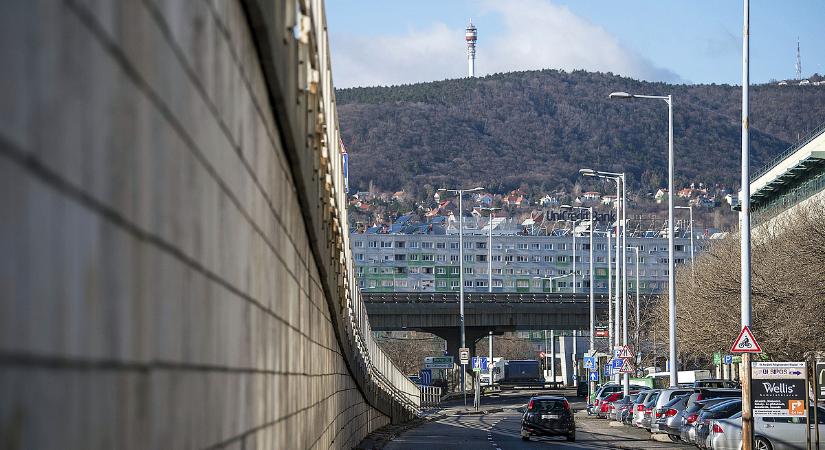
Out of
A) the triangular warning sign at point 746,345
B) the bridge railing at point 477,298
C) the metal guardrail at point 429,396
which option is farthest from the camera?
the bridge railing at point 477,298

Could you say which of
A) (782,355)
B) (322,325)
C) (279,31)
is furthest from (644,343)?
(279,31)

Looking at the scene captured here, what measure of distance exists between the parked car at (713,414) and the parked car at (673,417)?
5893 millimetres

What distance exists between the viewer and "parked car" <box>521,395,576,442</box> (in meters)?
42.1

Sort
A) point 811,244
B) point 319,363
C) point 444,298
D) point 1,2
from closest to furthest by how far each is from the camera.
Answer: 1. point 1,2
2. point 319,363
3. point 811,244
4. point 444,298

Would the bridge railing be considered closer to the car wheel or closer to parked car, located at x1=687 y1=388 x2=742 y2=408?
parked car, located at x1=687 y1=388 x2=742 y2=408

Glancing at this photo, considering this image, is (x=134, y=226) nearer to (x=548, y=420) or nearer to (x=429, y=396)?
(x=548, y=420)

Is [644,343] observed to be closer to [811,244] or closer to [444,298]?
[444,298]

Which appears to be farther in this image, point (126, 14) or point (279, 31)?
→ point (279, 31)

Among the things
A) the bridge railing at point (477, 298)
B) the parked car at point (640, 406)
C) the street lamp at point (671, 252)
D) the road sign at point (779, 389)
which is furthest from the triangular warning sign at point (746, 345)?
the bridge railing at point (477, 298)

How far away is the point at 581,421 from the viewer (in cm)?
6288

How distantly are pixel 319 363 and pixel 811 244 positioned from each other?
28.7m

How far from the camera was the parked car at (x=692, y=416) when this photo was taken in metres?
35.8

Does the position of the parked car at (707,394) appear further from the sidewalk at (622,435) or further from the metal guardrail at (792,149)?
the metal guardrail at (792,149)

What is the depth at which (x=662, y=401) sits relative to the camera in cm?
4369
